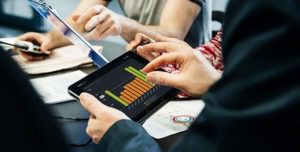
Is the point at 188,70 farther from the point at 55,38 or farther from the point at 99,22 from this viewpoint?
the point at 55,38

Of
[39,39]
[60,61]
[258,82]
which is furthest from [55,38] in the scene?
[258,82]

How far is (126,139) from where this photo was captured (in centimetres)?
74

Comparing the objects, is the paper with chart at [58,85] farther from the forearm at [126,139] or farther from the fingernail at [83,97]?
the forearm at [126,139]

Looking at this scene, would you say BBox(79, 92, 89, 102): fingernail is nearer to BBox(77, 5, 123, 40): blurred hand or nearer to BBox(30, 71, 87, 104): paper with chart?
BBox(30, 71, 87, 104): paper with chart

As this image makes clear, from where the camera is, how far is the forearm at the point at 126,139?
74 centimetres

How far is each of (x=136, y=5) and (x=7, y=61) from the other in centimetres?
164

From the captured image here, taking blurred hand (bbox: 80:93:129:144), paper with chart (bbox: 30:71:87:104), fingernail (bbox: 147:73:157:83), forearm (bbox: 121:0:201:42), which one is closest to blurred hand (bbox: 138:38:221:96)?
fingernail (bbox: 147:73:157:83)

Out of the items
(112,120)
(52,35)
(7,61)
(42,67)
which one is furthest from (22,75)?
(52,35)

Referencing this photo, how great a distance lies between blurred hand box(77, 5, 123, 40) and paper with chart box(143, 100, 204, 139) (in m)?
0.40

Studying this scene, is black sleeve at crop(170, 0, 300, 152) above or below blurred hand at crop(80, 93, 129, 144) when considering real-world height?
above

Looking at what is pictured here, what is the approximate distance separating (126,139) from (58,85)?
53 cm

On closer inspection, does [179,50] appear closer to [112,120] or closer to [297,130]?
[112,120]

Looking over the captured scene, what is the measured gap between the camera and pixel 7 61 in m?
0.23

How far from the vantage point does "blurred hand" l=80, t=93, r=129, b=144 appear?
0.83 metres
